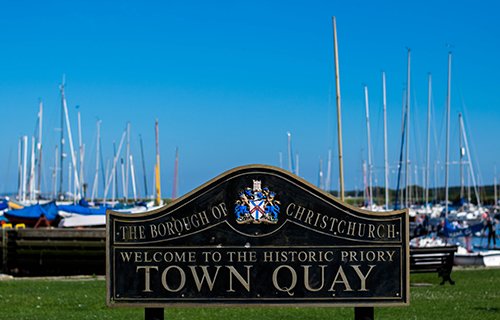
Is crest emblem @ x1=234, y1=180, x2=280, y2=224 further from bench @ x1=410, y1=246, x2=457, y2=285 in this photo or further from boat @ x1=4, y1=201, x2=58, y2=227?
boat @ x1=4, y1=201, x2=58, y2=227

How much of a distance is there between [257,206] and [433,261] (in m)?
13.9

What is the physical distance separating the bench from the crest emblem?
13.3 meters

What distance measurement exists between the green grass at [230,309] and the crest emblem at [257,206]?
535 cm

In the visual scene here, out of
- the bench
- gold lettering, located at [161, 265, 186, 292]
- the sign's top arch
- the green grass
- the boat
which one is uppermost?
the sign's top arch

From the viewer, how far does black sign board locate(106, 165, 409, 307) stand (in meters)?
9.77

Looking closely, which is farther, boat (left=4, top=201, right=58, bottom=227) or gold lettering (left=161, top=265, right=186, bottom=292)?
boat (left=4, top=201, right=58, bottom=227)

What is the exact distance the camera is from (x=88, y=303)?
703 inches

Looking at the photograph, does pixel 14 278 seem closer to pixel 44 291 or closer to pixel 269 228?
pixel 44 291

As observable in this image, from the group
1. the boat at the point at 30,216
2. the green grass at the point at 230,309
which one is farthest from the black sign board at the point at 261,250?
the boat at the point at 30,216

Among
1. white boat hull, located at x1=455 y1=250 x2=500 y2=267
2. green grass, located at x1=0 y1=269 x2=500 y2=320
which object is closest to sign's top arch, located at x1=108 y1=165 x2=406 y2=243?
green grass, located at x1=0 y1=269 x2=500 y2=320

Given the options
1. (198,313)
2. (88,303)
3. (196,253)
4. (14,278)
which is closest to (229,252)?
(196,253)

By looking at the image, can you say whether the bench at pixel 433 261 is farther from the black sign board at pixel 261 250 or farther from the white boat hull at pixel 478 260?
the black sign board at pixel 261 250

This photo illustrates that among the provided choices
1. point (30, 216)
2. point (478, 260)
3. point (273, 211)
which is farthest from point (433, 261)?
point (30, 216)

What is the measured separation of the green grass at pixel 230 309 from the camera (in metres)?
16.0
